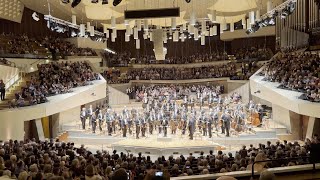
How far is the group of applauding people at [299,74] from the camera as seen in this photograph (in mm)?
14225

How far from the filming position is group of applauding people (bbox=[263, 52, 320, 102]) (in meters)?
14.2

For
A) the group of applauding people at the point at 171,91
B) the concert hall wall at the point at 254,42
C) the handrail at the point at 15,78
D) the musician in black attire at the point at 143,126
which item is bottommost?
the musician in black attire at the point at 143,126

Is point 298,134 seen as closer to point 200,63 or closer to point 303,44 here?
point 303,44

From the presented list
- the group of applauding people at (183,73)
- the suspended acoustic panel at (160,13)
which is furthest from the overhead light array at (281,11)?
the group of applauding people at (183,73)

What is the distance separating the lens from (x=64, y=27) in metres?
18.5

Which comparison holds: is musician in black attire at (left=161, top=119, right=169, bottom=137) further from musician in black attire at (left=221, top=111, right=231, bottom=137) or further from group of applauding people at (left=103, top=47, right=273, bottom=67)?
group of applauding people at (left=103, top=47, right=273, bottom=67)

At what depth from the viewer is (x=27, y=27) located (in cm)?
2739

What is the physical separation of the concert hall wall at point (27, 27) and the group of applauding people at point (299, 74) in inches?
606

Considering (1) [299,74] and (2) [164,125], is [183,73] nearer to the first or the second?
(2) [164,125]

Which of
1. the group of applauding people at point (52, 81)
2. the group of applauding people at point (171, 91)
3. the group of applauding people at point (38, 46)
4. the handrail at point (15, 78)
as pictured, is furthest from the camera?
the group of applauding people at point (171, 91)

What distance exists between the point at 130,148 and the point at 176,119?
2382 mm

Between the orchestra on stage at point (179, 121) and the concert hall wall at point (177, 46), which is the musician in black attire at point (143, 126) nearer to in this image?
the orchestra on stage at point (179, 121)

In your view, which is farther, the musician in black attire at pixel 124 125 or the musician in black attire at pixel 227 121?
the musician in black attire at pixel 124 125

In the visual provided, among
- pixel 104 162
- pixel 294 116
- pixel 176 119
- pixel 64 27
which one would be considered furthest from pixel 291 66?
pixel 104 162
